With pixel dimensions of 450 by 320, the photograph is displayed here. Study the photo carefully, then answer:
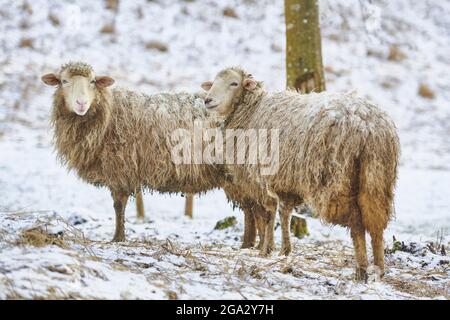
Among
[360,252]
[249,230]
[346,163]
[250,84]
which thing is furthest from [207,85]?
[360,252]

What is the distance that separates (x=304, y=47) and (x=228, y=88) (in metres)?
1.63

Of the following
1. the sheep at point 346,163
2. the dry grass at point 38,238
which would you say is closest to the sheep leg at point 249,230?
the sheep at point 346,163

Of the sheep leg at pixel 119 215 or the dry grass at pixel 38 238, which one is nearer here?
the dry grass at pixel 38 238

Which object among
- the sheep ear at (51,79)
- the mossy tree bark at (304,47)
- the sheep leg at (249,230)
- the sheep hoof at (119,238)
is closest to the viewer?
the sheep hoof at (119,238)

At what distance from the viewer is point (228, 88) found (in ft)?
19.5

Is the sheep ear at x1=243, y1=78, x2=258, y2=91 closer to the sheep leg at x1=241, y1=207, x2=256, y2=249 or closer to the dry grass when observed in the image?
the sheep leg at x1=241, y1=207, x2=256, y2=249

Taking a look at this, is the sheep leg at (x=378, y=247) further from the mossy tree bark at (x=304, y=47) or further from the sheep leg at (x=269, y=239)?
the mossy tree bark at (x=304, y=47)

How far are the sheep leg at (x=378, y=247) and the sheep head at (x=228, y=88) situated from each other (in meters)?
2.19

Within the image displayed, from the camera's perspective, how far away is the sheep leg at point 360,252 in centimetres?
436

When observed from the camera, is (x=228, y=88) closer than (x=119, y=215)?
Yes

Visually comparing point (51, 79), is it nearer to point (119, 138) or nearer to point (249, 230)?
point (119, 138)

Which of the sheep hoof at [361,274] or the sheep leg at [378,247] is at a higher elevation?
the sheep leg at [378,247]

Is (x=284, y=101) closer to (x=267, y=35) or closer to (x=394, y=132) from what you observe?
(x=394, y=132)
